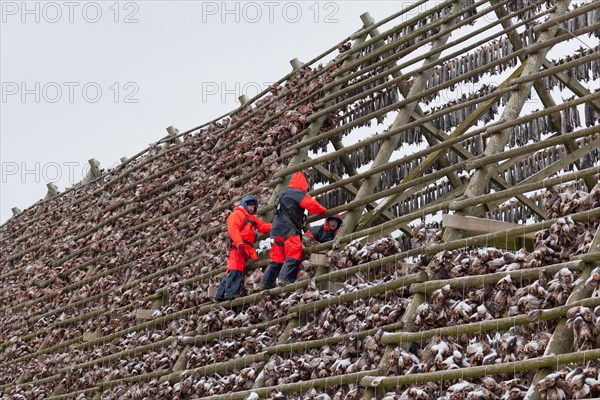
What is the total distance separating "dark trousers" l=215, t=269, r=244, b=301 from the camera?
1234 cm

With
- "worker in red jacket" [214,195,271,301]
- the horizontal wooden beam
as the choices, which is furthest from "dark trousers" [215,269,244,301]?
the horizontal wooden beam

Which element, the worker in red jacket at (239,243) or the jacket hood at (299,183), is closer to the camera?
the jacket hood at (299,183)

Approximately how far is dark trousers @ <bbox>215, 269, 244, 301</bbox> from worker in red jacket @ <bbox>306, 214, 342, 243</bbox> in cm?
85

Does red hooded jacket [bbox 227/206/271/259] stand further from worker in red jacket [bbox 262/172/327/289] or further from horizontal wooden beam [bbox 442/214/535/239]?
horizontal wooden beam [bbox 442/214/535/239]

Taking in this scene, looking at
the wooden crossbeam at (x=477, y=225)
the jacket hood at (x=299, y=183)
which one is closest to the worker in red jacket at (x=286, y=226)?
the jacket hood at (x=299, y=183)

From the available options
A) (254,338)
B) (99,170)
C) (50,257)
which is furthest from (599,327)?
(99,170)

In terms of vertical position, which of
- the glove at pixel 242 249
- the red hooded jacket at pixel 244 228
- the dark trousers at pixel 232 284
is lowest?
the dark trousers at pixel 232 284

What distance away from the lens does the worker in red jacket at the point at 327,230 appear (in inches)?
475

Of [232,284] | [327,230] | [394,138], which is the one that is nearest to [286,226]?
[327,230]

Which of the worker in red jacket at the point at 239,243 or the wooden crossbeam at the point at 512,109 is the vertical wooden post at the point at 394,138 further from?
the wooden crossbeam at the point at 512,109

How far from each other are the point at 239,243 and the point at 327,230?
2.98 feet

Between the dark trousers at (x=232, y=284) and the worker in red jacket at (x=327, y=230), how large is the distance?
33.3 inches

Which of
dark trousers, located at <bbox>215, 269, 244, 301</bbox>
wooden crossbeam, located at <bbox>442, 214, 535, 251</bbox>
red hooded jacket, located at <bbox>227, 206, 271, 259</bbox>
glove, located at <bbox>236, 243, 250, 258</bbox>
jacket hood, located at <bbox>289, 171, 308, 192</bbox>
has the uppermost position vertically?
jacket hood, located at <bbox>289, 171, 308, 192</bbox>

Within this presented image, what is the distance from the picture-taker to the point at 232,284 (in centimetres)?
1237
